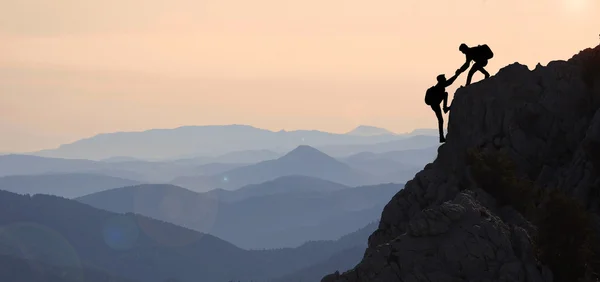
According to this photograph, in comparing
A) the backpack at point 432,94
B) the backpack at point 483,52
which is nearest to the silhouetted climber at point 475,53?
the backpack at point 483,52

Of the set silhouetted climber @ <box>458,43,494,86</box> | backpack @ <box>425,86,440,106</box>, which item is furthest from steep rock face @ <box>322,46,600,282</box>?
silhouetted climber @ <box>458,43,494,86</box>

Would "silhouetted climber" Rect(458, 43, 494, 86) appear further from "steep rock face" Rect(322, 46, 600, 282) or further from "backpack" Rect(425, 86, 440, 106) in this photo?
"steep rock face" Rect(322, 46, 600, 282)

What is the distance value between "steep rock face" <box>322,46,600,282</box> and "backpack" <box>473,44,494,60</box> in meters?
7.41

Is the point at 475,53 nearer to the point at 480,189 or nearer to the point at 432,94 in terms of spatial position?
the point at 432,94

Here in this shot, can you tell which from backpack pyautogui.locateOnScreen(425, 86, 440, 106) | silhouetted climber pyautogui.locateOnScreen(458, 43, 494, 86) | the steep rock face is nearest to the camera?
the steep rock face

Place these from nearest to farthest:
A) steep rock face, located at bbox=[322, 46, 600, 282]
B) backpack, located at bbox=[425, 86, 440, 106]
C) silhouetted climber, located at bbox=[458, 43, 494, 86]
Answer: steep rock face, located at bbox=[322, 46, 600, 282], backpack, located at bbox=[425, 86, 440, 106], silhouetted climber, located at bbox=[458, 43, 494, 86]

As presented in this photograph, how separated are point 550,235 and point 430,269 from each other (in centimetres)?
603

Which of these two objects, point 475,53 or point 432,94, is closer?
point 432,94

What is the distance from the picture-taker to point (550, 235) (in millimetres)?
30953

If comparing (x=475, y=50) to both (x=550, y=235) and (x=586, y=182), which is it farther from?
(x=550, y=235)

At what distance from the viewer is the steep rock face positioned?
100 feet

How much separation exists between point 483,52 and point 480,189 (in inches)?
447

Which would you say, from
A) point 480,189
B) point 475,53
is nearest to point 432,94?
point 475,53

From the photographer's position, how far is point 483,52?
47438 mm
